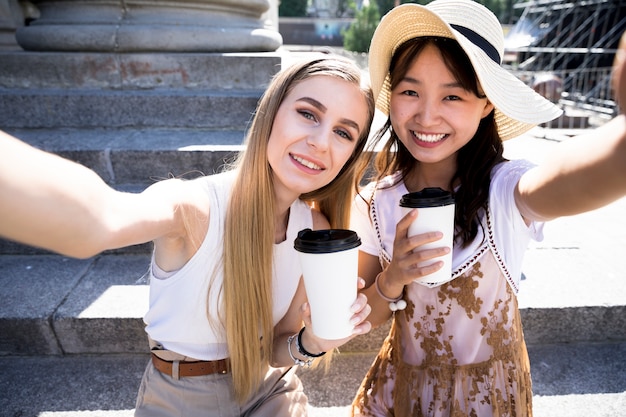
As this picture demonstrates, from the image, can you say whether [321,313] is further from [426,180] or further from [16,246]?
[16,246]

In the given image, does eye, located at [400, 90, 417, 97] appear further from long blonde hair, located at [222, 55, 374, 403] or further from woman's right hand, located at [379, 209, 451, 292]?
woman's right hand, located at [379, 209, 451, 292]

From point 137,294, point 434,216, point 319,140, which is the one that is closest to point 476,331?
point 434,216

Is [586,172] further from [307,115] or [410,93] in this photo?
[307,115]

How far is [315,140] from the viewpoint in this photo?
4.72 ft

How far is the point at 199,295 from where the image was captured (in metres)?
1.51

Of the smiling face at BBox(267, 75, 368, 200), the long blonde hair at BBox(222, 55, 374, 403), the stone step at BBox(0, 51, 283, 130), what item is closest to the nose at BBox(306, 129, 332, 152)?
the smiling face at BBox(267, 75, 368, 200)

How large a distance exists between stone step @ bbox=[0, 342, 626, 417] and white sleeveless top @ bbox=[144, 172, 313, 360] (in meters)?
0.70

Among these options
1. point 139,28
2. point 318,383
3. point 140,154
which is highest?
point 139,28

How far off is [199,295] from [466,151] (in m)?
1.18

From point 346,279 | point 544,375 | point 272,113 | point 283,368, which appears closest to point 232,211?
point 272,113

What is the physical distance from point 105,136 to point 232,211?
263 cm

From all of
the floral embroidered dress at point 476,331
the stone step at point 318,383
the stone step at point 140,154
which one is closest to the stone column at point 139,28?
the stone step at point 140,154

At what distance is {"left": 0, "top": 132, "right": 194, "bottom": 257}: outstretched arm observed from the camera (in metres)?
0.73

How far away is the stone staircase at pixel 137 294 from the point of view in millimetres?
2098
